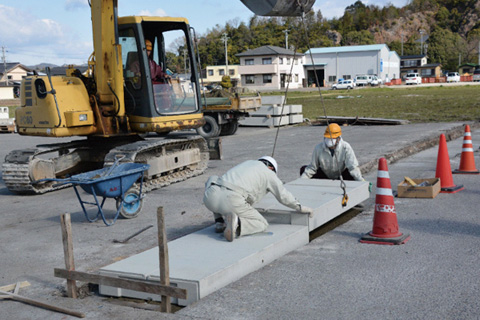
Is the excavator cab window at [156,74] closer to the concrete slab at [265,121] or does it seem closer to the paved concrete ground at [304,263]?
the paved concrete ground at [304,263]

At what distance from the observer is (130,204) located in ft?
28.1

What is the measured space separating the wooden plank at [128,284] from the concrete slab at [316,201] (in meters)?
2.46

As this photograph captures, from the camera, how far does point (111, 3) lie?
10.4m

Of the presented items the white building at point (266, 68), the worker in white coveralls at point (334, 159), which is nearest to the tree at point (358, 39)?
the white building at point (266, 68)

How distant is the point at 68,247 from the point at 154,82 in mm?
6359

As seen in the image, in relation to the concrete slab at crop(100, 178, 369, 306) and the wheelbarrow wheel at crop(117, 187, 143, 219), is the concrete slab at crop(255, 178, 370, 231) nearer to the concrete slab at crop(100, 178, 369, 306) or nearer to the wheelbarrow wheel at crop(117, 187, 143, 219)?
the concrete slab at crop(100, 178, 369, 306)

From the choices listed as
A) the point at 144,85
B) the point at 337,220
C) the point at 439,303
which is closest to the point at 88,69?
the point at 144,85

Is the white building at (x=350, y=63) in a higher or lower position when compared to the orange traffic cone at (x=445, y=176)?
higher

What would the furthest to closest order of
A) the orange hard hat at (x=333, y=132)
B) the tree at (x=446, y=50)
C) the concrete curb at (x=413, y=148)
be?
the tree at (x=446, y=50) < the concrete curb at (x=413, y=148) < the orange hard hat at (x=333, y=132)

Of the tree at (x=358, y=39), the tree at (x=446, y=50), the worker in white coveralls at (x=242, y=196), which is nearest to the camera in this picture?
the worker in white coveralls at (x=242, y=196)

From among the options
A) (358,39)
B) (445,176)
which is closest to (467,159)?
(445,176)

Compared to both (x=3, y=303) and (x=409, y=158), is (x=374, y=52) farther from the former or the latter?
(x=3, y=303)

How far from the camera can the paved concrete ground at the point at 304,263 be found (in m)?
4.80

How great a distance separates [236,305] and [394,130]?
1671 centimetres
